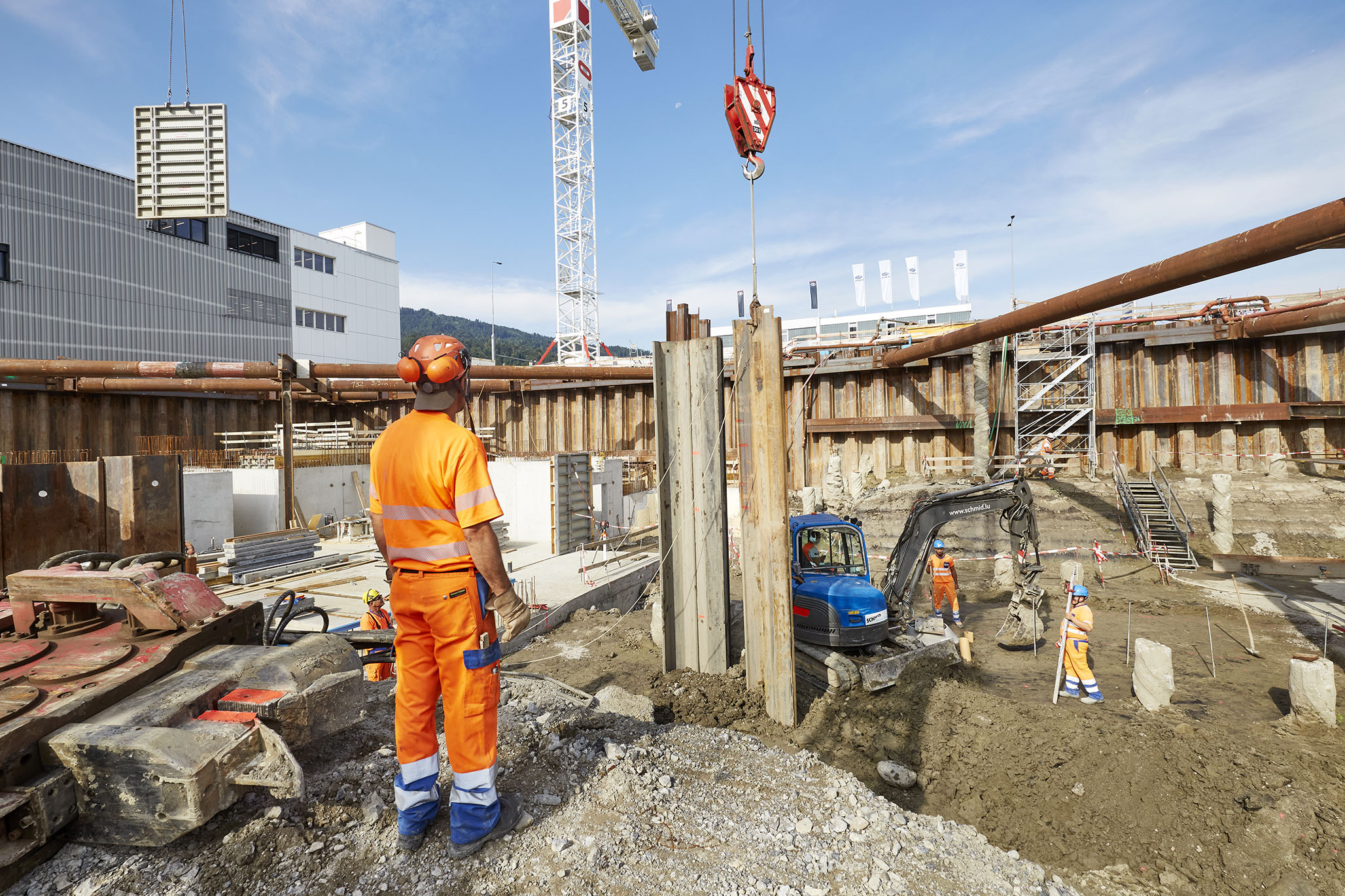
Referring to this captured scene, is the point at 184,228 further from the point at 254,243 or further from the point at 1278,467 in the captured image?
the point at 1278,467

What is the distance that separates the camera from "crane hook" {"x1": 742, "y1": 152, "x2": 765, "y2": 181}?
6391mm

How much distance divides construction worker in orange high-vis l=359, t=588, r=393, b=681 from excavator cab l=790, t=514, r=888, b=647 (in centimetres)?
466

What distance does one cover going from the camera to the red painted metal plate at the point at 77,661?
124 inches

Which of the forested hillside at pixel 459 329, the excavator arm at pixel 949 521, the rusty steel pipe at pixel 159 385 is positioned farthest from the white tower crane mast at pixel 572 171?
the forested hillside at pixel 459 329

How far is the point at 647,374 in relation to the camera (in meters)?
17.9

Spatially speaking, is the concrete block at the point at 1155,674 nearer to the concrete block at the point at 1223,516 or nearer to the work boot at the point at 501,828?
the work boot at the point at 501,828

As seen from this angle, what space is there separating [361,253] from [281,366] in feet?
84.7

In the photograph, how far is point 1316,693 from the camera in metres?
6.53

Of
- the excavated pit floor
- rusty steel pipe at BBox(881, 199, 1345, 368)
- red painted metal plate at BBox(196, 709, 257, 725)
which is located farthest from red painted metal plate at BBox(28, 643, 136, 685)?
rusty steel pipe at BBox(881, 199, 1345, 368)

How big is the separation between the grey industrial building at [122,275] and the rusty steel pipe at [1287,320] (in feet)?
131

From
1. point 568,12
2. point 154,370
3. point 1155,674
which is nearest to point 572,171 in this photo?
point 568,12

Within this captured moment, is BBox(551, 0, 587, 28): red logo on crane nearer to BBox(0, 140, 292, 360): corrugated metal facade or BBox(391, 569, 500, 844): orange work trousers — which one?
BBox(0, 140, 292, 360): corrugated metal facade

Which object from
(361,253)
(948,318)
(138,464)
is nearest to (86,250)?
(361,253)

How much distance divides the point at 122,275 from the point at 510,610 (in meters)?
33.8
